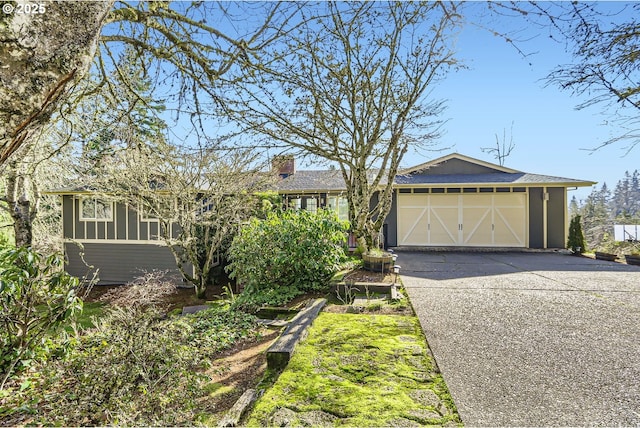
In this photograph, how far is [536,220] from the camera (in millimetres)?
12352

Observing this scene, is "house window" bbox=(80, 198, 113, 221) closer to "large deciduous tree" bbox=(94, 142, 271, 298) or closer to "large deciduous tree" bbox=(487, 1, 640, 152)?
"large deciduous tree" bbox=(94, 142, 271, 298)

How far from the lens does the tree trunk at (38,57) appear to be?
0.85 meters

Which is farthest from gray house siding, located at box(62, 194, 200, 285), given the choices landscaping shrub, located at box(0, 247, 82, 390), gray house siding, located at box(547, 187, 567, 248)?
→ gray house siding, located at box(547, 187, 567, 248)

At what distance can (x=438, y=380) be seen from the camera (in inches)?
97.9

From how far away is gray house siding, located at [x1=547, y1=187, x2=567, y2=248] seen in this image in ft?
Answer: 39.9

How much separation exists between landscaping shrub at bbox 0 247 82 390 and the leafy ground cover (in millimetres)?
2411

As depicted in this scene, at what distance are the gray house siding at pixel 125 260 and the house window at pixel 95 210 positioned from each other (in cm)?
103

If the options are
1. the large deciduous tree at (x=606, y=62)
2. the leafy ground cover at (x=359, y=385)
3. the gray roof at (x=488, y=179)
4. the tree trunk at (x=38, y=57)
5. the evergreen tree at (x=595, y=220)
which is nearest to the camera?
the tree trunk at (x=38, y=57)

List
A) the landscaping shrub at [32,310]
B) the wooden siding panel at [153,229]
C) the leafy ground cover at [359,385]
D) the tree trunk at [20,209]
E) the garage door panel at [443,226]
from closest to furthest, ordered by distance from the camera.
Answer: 1. the leafy ground cover at [359,385]
2. the landscaping shrub at [32,310]
3. the tree trunk at [20,209]
4. the wooden siding panel at [153,229]
5. the garage door panel at [443,226]

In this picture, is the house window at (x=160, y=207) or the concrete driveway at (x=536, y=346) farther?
the house window at (x=160, y=207)

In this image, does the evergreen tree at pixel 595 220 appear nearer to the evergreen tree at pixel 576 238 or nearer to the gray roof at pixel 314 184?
the evergreen tree at pixel 576 238

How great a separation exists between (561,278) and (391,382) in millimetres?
6130

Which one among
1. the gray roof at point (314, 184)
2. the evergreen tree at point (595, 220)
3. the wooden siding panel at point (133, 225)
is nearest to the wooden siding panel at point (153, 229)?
the wooden siding panel at point (133, 225)

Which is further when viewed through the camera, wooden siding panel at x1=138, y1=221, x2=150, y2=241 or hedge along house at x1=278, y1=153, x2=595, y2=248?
hedge along house at x1=278, y1=153, x2=595, y2=248
